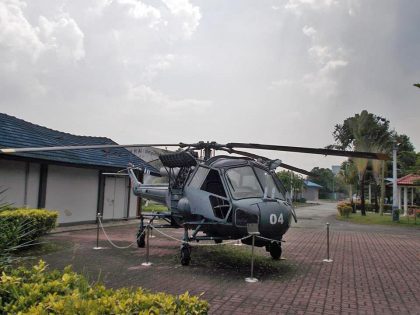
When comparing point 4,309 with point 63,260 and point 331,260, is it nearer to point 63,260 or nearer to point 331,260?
point 63,260

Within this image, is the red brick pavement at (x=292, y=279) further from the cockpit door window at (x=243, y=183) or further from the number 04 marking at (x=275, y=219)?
the cockpit door window at (x=243, y=183)

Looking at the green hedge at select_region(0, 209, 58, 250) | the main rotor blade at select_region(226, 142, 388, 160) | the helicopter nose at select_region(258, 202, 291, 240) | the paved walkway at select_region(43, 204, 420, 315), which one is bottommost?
the paved walkway at select_region(43, 204, 420, 315)

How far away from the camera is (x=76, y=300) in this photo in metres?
2.97

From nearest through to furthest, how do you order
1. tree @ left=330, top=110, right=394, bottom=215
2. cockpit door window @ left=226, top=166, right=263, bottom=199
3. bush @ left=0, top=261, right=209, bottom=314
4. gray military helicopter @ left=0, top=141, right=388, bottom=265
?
bush @ left=0, top=261, right=209, bottom=314
gray military helicopter @ left=0, top=141, right=388, bottom=265
cockpit door window @ left=226, top=166, right=263, bottom=199
tree @ left=330, top=110, right=394, bottom=215

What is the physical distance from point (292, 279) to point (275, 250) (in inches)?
81.3

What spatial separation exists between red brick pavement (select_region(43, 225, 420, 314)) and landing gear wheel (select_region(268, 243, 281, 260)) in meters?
0.35

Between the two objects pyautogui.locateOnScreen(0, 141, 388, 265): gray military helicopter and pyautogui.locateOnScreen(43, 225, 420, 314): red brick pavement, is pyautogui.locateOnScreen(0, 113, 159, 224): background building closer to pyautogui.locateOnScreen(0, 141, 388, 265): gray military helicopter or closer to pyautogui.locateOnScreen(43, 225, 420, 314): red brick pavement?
pyautogui.locateOnScreen(43, 225, 420, 314): red brick pavement

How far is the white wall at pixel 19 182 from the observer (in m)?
14.3

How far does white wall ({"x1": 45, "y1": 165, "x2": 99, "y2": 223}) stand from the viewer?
16.4 meters

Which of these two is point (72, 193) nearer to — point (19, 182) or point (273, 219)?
point (19, 182)

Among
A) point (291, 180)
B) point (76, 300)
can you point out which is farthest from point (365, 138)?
point (76, 300)

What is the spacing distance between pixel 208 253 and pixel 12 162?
8.51 metres

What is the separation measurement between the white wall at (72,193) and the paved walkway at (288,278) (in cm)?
357

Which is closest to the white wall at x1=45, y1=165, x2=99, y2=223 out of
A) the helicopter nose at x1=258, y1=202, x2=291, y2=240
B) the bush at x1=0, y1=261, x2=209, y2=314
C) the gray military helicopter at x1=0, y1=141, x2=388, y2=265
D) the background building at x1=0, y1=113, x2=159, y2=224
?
the background building at x1=0, y1=113, x2=159, y2=224
